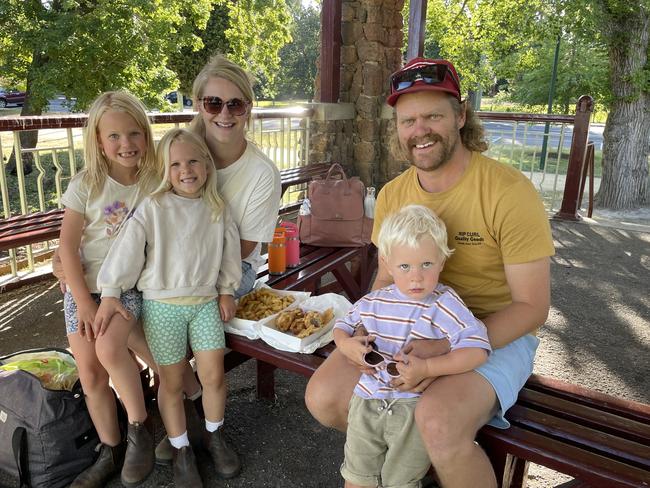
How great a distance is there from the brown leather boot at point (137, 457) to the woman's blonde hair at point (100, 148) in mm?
943

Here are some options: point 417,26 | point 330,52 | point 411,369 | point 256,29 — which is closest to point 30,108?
point 330,52

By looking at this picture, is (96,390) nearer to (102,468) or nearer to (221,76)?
(102,468)

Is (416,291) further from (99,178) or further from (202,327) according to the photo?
(99,178)

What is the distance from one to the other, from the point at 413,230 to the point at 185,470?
1.29m

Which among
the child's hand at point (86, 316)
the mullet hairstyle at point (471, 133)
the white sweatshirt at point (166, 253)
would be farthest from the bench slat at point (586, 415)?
the child's hand at point (86, 316)

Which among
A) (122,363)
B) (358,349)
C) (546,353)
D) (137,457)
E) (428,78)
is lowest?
(546,353)

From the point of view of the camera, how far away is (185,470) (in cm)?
204

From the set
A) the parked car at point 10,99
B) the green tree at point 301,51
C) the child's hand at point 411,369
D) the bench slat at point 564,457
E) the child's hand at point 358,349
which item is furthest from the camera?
the green tree at point 301,51

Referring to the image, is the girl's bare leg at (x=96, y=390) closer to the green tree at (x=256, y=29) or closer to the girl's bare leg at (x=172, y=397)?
the girl's bare leg at (x=172, y=397)

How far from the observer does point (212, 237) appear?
2.10 metres

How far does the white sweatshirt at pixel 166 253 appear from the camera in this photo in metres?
1.98

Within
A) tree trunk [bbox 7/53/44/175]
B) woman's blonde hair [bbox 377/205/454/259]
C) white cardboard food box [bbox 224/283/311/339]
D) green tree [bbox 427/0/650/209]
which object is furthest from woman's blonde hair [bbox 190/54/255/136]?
tree trunk [bbox 7/53/44/175]

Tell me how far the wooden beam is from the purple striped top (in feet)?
16.2

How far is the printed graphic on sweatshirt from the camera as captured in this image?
2.12m
